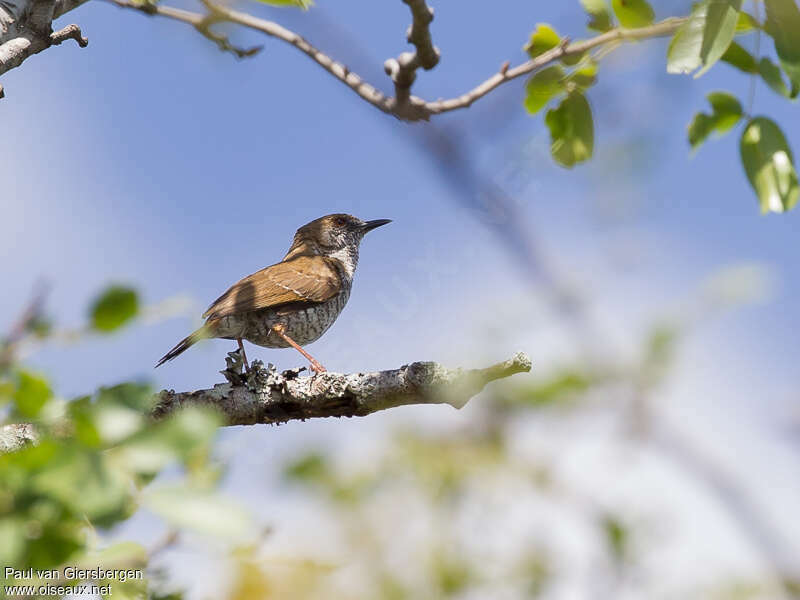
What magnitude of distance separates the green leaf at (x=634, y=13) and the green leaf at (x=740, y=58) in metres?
0.31

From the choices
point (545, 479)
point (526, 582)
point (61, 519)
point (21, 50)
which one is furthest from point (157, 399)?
point (61, 519)

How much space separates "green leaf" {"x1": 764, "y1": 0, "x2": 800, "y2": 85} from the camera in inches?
105

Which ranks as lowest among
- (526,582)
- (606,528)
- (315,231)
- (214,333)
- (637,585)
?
(315,231)

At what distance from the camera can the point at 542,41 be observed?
10.8 feet

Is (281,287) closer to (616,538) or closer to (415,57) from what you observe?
(415,57)

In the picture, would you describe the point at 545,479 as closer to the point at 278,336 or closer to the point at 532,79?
the point at 532,79

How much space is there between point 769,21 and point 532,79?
2.63 feet

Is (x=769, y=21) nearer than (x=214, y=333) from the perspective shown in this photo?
Yes

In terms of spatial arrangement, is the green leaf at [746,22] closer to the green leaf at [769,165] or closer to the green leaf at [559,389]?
the green leaf at [769,165]

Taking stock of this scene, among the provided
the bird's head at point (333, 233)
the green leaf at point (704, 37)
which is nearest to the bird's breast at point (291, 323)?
the bird's head at point (333, 233)

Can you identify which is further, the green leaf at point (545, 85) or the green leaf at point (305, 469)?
the green leaf at point (545, 85)

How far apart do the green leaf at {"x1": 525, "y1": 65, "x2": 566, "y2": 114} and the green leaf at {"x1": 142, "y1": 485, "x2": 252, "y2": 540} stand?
→ 91.2 inches

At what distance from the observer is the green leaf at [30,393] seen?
148 centimetres

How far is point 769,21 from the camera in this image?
2760 millimetres
